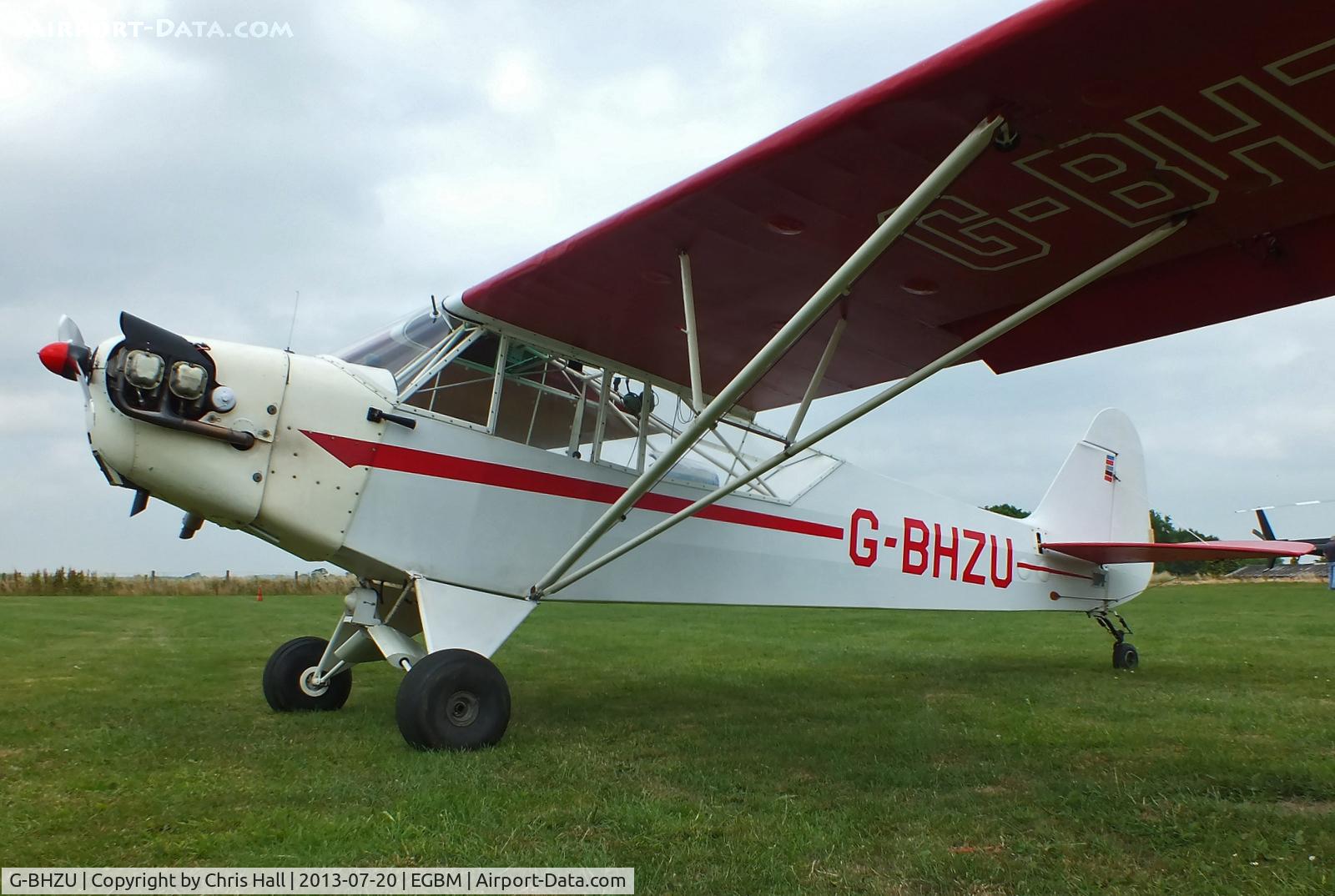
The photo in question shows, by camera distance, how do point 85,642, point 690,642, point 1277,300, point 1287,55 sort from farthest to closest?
point 690,642
point 85,642
point 1277,300
point 1287,55

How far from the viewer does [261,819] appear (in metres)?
3.22

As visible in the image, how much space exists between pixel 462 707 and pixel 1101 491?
7777 mm

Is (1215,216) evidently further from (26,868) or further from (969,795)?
(26,868)

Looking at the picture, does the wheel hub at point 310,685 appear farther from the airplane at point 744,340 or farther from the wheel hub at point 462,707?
the wheel hub at point 462,707

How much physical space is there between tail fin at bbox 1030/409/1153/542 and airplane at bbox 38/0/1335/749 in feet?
7.21

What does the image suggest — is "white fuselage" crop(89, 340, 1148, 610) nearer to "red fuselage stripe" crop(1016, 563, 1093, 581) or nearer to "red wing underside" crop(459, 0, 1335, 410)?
"red wing underside" crop(459, 0, 1335, 410)

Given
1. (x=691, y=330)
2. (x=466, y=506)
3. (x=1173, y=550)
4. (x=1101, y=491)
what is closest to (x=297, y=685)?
(x=466, y=506)

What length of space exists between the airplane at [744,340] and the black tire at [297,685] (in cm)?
2

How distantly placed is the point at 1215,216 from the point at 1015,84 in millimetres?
1508

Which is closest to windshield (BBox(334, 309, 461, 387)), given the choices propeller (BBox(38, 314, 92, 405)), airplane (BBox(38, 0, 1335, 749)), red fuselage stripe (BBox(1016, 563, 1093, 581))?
airplane (BBox(38, 0, 1335, 749))

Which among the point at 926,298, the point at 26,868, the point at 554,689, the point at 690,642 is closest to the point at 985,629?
the point at 690,642

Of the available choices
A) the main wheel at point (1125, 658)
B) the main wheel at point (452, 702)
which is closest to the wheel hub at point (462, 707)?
the main wheel at point (452, 702)

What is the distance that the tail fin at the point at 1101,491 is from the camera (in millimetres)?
9125

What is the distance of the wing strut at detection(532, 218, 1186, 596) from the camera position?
3812 millimetres
